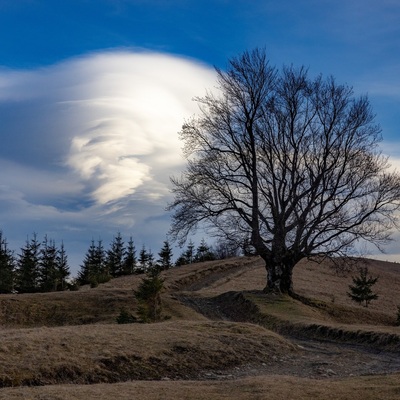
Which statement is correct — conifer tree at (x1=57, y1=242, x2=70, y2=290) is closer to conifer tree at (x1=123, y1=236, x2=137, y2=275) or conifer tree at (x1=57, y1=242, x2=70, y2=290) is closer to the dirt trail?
conifer tree at (x1=123, y1=236, x2=137, y2=275)

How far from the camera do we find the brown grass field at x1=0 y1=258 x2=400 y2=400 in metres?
11.0

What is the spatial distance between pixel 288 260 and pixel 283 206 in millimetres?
3124

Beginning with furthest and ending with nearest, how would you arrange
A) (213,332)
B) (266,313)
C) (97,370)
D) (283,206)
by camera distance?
(283,206) → (266,313) → (213,332) → (97,370)

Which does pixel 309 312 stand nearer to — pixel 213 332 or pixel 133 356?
pixel 213 332

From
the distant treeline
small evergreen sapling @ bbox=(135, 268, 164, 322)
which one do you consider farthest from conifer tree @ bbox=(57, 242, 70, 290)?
small evergreen sapling @ bbox=(135, 268, 164, 322)

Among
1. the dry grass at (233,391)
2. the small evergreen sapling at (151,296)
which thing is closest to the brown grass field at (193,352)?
the dry grass at (233,391)

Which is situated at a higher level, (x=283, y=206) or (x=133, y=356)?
(x=283, y=206)

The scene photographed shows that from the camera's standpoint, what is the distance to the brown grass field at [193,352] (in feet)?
36.2

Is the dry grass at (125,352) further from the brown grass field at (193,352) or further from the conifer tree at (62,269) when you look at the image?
the conifer tree at (62,269)

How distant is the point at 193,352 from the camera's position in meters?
15.7

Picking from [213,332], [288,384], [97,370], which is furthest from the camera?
[213,332]

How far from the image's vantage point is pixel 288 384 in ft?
37.7

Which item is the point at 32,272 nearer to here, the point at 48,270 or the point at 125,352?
the point at 48,270

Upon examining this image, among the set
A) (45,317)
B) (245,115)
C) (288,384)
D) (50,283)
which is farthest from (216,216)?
(50,283)
